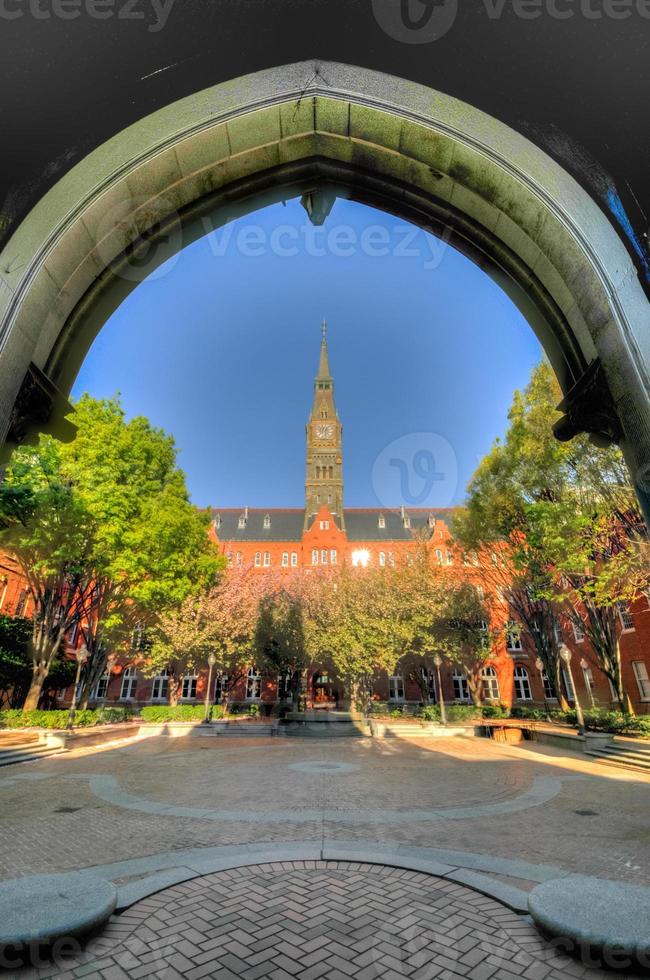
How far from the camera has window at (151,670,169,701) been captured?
40.9m

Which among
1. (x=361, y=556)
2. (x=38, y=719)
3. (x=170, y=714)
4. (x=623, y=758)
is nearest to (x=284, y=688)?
(x=170, y=714)


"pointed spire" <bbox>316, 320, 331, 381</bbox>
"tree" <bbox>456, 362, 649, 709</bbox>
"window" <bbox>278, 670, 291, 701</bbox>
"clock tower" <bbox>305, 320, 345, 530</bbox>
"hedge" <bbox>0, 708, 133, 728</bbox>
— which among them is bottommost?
"hedge" <bbox>0, 708, 133, 728</bbox>

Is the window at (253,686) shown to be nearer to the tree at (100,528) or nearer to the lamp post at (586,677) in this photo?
the tree at (100,528)

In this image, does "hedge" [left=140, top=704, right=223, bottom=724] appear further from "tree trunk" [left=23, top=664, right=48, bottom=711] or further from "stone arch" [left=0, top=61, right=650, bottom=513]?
"stone arch" [left=0, top=61, right=650, bottom=513]

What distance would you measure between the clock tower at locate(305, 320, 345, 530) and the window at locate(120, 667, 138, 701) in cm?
2519

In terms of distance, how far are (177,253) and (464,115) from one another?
2623 millimetres

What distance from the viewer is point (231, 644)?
2731cm

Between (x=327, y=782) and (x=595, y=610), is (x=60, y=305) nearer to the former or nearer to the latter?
(x=327, y=782)

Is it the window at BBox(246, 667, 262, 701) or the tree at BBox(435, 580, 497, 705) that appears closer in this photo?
the tree at BBox(435, 580, 497, 705)

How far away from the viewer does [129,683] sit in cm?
4088

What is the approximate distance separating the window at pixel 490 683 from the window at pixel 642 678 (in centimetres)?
1785

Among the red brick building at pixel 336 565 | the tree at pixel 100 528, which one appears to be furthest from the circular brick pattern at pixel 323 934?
the red brick building at pixel 336 565

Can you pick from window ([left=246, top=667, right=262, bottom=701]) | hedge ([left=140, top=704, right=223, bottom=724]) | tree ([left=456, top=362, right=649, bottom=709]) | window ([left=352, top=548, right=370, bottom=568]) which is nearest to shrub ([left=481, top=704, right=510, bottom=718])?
tree ([left=456, top=362, right=649, bottom=709])

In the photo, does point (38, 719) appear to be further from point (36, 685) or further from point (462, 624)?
point (462, 624)
